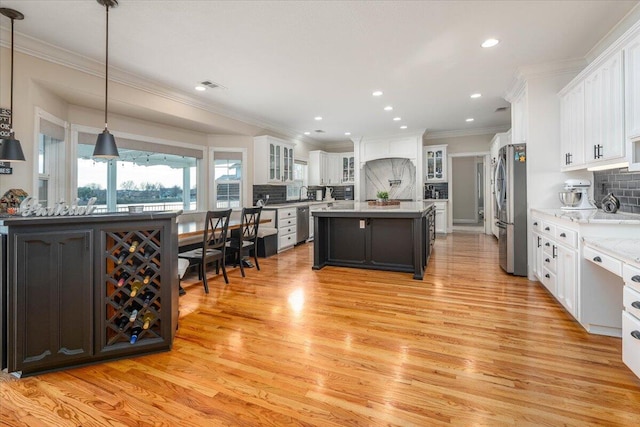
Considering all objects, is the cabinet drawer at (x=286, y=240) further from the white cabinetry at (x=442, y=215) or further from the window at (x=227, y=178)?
the white cabinetry at (x=442, y=215)

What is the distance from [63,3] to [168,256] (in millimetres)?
2229

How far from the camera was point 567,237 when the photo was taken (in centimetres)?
272

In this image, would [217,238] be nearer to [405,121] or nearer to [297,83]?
[297,83]

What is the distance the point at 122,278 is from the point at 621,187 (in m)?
4.48

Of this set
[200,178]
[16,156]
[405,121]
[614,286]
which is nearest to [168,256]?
[16,156]

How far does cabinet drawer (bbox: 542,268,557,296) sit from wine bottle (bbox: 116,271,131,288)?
12.2 ft

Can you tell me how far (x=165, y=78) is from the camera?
4.07 metres

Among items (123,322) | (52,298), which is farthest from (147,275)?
(52,298)

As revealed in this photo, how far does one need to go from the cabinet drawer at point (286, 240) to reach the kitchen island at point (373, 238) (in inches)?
57.4

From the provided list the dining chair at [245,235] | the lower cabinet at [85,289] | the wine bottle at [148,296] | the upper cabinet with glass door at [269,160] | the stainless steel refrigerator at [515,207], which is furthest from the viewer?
the upper cabinet with glass door at [269,160]

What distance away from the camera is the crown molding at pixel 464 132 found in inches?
299

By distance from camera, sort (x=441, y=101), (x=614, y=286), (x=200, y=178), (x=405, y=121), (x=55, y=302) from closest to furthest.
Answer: (x=55, y=302) → (x=614, y=286) → (x=441, y=101) → (x=200, y=178) → (x=405, y=121)

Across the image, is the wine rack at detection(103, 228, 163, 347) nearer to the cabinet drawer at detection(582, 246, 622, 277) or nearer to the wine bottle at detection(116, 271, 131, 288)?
the wine bottle at detection(116, 271, 131, 288)

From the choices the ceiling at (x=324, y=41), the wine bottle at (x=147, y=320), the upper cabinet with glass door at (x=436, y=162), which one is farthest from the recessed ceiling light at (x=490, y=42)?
the upper cabinet with glass door at (x=436, y=162)
